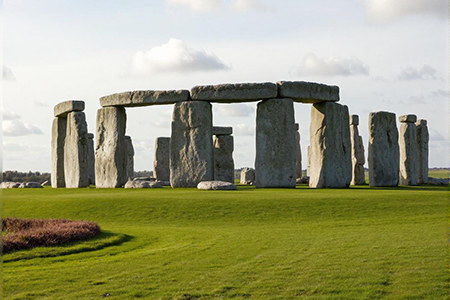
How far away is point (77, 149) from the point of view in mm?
24625

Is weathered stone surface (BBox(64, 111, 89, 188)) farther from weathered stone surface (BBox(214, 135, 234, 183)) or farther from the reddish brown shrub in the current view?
the reddish brown shrub

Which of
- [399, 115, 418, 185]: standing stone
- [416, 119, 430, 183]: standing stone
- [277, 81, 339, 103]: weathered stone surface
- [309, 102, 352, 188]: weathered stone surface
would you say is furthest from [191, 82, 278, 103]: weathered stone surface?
[416, 119, 430, 183]: standing stone

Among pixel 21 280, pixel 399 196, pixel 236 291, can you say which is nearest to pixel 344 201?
pixel 399 196

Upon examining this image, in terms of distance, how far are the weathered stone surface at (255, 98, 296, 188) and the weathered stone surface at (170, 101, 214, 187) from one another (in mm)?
2122

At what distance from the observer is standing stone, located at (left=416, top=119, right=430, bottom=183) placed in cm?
2912

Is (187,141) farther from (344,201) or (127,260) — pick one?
(127,260)

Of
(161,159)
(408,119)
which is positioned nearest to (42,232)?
(408,119)

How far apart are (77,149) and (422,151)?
17.9 metres

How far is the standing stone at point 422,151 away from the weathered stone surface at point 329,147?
802cm

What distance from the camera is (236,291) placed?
753 centimetres

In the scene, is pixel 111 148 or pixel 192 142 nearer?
pixel 192 142

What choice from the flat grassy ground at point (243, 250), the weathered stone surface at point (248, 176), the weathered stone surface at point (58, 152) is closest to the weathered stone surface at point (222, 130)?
the weathered stone surface at point (248, 176)

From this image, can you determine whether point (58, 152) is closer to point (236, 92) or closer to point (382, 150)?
point (236, 92)

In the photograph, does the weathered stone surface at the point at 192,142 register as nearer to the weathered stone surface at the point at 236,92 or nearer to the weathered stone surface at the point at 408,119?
the weathered stone surface at the point at 236,92
